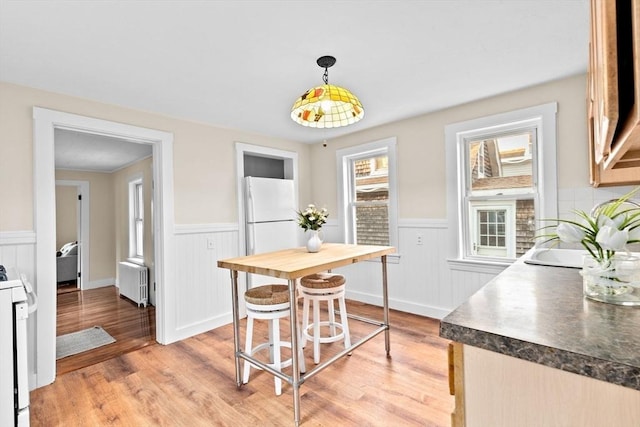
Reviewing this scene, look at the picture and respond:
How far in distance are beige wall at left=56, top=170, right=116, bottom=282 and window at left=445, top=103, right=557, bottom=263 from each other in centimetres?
592

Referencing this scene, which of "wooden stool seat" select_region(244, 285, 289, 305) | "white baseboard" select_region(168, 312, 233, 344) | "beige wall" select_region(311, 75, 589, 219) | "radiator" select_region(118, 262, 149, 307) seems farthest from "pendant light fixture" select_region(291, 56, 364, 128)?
"radiator" select_region(118, 262, 149, 307)

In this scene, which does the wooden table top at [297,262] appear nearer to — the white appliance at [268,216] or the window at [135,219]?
the white appliance at [268,216]

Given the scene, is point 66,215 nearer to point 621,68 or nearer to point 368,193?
point 368,193

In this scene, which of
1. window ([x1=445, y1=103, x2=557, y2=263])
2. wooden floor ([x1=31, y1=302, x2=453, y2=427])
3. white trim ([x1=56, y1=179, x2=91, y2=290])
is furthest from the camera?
white trim ([x1=56, y1=179, x2=91, y2=290])

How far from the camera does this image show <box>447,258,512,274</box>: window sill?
2.91m

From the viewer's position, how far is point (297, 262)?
2.08 m

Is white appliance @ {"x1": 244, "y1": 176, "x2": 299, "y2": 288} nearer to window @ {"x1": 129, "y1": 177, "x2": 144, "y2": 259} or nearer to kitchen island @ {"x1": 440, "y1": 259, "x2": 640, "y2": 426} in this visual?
window @ {"x1": 129, "y1": 177, "x2": 144, "y2": 259}

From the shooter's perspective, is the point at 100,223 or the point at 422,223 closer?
the point at 422,223

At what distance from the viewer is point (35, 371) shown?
2293 millimetres

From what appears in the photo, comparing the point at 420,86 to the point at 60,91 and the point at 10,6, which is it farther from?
the point at 60,91

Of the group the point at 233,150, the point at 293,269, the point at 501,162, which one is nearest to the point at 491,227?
the point at 501,162

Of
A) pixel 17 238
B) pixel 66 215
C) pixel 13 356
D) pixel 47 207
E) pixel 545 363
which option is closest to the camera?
pixel 545 363

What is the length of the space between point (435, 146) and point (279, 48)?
6.80ft

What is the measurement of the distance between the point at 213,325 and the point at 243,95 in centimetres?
244
